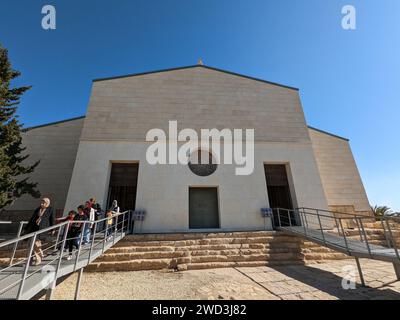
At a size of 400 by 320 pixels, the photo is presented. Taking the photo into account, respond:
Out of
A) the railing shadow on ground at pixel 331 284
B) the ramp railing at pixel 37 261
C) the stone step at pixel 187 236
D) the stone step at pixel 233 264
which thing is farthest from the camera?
the stone step at pixel 187 236

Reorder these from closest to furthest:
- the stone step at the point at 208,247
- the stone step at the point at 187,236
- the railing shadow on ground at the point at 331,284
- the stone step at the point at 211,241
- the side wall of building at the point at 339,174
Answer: the railing shadow on ground at the point at 331,284
the stone step at the point at 208,247
the stone step at the point at 211,241
the stone step at the point at 187,236
the side wall of building at the point at 339,174

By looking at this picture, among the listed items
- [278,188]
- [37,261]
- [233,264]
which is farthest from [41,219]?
[278,188]

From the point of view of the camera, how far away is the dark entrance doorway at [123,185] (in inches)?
347

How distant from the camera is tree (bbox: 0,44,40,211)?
8.08m

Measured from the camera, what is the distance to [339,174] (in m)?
10.9

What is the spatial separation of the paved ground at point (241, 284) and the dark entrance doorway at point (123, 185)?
3.63m


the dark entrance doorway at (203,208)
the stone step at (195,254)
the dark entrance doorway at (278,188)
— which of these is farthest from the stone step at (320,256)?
the dark entrance doorway at (203,208)

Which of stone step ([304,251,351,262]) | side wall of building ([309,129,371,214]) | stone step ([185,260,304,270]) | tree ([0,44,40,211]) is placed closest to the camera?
stone step ([185,260,304,270])

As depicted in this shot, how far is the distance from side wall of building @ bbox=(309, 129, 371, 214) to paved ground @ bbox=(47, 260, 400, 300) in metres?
4.85

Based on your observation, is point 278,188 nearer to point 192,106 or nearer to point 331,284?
point 331,284

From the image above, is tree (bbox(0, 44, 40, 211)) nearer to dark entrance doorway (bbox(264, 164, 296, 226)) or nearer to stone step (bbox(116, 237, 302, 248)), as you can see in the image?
stone step (bbox(116, 237, 302, 248))

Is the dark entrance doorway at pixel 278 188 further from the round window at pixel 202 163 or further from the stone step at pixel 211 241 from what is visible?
the round window at pixel 202 163

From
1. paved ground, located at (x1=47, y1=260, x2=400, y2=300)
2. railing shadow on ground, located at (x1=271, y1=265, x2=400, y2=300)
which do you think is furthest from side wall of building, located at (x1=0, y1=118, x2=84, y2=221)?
railing shadow on ground, located at (x1=271, y1=265, x2=400, y2=300)
